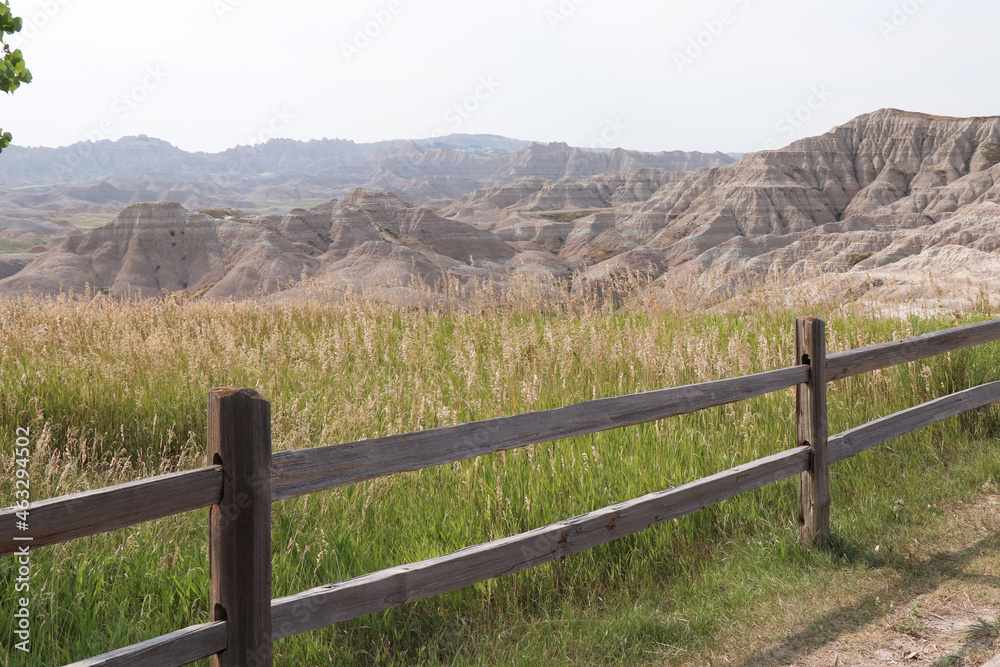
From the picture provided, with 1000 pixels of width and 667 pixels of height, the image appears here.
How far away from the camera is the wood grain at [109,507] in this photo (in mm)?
1857

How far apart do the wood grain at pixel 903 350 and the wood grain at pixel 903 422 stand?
37 centimetres

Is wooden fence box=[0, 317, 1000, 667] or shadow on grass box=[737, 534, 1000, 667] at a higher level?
wooden fence box=[0, 317, 1000, 667]

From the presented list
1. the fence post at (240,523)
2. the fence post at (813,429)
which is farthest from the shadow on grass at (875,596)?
the fence post at (240,523)

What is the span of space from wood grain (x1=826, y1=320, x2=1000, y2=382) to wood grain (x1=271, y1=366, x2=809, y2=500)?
520 millimetres

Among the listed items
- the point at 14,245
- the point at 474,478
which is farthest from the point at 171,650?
the point at 14,245

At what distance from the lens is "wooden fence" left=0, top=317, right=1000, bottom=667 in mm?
2062

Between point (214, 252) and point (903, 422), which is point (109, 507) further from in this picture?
point (214, 252)

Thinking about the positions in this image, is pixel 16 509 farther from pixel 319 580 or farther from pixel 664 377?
pixel 664 377

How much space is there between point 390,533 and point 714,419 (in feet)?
9.51

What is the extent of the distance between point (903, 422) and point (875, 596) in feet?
5.60

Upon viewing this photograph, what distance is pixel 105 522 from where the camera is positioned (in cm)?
200

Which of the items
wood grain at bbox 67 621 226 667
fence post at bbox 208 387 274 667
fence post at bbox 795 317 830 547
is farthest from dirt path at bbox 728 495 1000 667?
wood grain at bbox 67 621 226 667

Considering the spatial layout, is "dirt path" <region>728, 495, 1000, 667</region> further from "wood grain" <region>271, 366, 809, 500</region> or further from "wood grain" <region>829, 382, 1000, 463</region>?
"wood grain" <region>271, 366, 809, 500</region>

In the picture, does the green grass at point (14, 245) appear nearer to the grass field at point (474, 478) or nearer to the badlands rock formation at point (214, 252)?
the badlands rock formation at point (214, 252)
